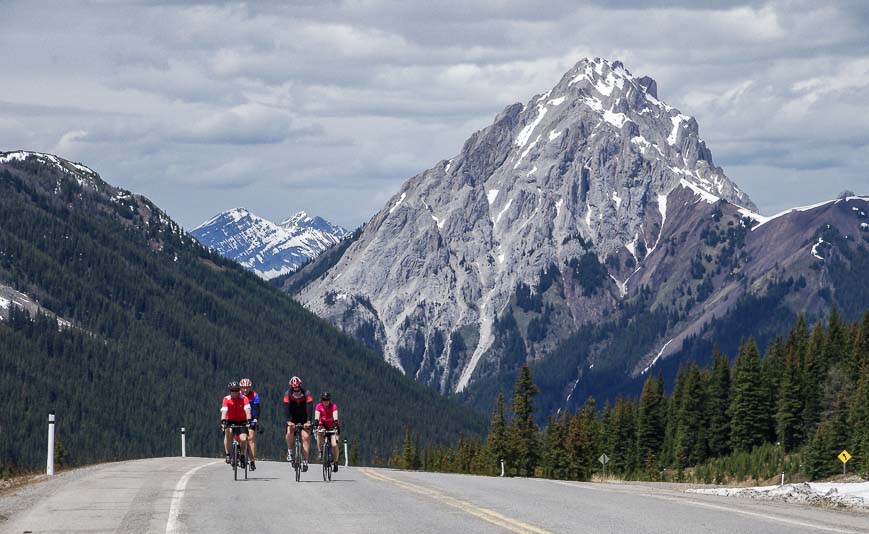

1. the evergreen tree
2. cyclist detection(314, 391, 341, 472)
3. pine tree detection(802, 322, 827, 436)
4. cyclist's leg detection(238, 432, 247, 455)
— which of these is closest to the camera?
cyclist's leg detection(238, 432, 247, 455)

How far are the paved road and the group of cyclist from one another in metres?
3.10

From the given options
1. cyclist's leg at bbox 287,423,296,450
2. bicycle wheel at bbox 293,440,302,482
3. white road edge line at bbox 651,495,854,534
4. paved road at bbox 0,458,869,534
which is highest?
cyclist's leg at bbox 287,423,296,450

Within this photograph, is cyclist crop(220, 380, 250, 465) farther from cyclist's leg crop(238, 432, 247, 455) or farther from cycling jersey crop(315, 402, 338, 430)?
cycling jersey crop(315, 402, 338, 430)

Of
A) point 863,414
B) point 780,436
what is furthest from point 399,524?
point 780,436

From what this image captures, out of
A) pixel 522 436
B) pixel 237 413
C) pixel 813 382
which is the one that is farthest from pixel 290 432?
pixel 813 382

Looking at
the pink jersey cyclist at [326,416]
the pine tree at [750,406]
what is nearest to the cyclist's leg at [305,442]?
the pink jersey cyclist at [326,416]

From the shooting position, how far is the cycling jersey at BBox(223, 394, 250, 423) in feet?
107

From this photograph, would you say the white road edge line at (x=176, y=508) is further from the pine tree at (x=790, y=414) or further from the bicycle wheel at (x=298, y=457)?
the pine tree at (x=790, y=414)

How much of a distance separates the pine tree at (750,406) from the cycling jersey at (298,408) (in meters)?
87.5

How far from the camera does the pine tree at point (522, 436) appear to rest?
100875 mm

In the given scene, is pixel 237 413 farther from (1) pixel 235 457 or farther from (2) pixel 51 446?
(2) pixel 51 446

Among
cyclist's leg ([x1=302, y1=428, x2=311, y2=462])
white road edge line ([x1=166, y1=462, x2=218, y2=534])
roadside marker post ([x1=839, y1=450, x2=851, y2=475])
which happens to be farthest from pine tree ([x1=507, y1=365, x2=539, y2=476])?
white road edge line ([x1=166, y1=462, x2=218, y2=534])

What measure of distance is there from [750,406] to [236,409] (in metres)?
90.2

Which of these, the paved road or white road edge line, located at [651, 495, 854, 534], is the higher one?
the paved road
